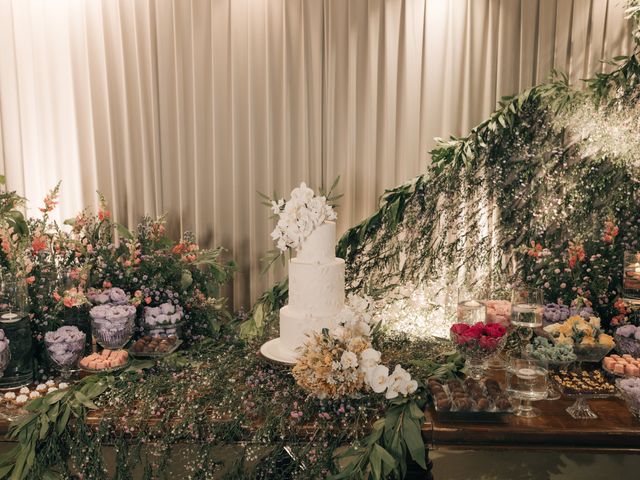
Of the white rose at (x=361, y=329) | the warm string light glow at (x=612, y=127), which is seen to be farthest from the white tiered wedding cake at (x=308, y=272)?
the warm string light glow at (x=612, y=127)

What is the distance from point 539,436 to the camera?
220cm

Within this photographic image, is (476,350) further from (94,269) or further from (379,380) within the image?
(94,269)

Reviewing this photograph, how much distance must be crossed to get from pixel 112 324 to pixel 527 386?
5.86ft

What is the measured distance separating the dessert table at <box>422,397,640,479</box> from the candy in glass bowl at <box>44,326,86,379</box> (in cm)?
152

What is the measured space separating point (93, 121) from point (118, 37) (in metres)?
0.55

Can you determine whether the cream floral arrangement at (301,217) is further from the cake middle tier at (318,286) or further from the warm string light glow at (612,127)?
the warm string light glow at (612,127)

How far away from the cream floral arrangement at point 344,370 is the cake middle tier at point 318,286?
25 centimetres

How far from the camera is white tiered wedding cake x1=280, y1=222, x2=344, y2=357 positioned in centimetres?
265

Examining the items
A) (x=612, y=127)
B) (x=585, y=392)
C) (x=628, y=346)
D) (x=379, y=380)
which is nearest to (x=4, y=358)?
(x=379, y=380)

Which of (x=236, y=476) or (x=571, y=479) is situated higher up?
(x=236, y=476)

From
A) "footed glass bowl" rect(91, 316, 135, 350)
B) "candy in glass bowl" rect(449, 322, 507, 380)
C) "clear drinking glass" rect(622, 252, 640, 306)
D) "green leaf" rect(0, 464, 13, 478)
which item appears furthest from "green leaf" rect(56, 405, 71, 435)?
"clear drinking glass" rect(622, 252, 640, 306)

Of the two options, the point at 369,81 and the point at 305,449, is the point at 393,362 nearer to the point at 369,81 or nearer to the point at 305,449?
the point at 305,449

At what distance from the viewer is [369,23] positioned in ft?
12.4

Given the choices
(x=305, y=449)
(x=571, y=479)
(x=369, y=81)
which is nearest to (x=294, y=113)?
(x=369, y=81)
